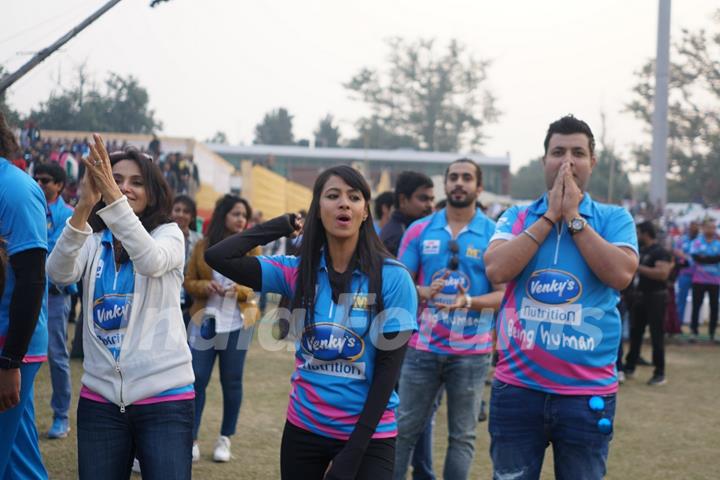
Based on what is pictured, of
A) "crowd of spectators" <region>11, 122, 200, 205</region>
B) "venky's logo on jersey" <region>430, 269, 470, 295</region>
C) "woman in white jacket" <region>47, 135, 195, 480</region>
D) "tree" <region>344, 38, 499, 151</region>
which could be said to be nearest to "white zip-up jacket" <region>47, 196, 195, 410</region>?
"woman in white jacket" <region>47, 135, 195, 480</region>

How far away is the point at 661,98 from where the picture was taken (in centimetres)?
1694

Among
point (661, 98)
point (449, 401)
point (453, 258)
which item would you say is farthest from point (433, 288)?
point (661, 98)

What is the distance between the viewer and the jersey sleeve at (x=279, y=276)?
11.1 ft

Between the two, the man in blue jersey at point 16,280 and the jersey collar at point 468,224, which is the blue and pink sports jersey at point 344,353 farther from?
the jersey collar at point 468,224

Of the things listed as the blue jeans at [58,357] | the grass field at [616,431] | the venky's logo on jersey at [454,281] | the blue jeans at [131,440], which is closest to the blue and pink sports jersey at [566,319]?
the blue jeans at [131,440]

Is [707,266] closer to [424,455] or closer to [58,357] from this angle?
[424,455]

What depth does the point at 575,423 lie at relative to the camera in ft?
10.8

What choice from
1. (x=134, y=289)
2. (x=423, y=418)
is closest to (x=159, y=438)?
(x=134, y=289)

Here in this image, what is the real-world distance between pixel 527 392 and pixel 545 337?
0.25 meters

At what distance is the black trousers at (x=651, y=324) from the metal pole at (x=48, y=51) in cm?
804

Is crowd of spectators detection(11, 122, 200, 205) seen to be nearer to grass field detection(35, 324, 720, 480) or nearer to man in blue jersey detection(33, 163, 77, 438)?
man in blue jersey detection(33, 163, 77, 438)

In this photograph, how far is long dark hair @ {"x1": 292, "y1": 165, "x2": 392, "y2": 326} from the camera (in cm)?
327

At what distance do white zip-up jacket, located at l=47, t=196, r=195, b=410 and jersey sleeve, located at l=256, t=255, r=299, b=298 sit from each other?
38 centimetres

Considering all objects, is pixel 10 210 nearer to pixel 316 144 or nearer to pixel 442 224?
pixel 442 224
